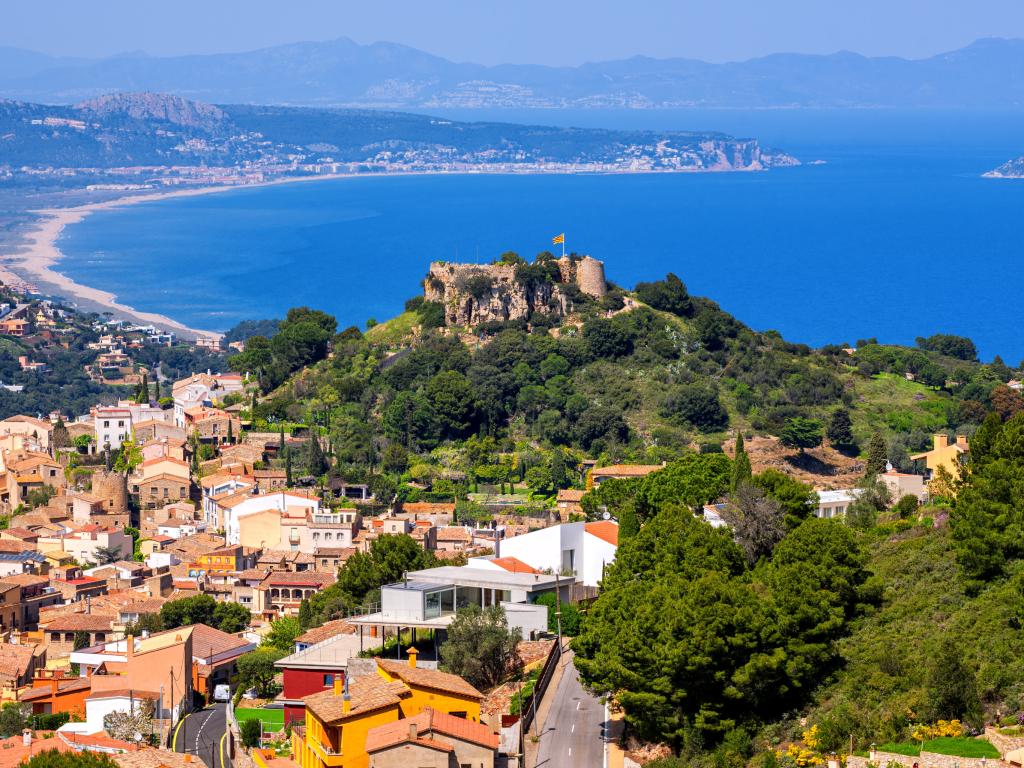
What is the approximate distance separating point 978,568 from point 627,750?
568cm

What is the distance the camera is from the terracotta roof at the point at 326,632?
101 feet

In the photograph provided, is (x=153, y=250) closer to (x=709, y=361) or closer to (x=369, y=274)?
(x=369, y=274)

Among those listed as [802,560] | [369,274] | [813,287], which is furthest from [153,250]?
[802,560]

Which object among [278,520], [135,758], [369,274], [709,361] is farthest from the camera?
[369,274]

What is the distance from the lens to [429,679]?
2408 cm

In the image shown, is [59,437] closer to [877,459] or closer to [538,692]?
[877,459]

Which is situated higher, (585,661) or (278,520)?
(585,661)

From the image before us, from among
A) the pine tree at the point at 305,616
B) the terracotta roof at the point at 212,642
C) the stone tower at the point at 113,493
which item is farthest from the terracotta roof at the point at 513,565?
the stone tower at the point at 113,493

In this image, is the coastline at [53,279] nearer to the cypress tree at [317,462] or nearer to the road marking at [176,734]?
the cypress tree at [317,462]

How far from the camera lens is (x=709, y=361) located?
200ft

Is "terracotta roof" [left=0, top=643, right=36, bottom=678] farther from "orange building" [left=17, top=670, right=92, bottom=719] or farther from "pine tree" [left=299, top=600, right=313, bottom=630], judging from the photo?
"pine tree" [left=299, top=600, right=313, bottom=630]

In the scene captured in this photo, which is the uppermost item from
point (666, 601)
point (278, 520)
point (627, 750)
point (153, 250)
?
point (666, 601)

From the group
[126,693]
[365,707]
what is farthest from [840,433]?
[365,707]

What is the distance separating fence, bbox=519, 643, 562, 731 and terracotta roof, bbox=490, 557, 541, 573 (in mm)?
4188
